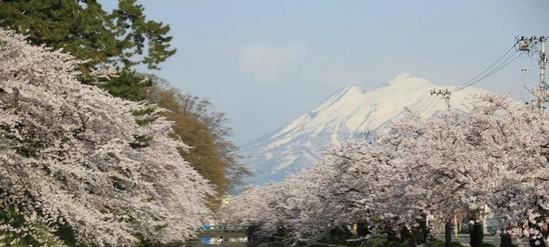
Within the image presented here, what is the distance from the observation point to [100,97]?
23.2 meters

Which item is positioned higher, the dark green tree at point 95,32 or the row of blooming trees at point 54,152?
the dark green tree at point 95,32

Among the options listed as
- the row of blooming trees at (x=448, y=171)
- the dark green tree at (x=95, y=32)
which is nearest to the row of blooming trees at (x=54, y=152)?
the dark green tree at (x=95, y=32)

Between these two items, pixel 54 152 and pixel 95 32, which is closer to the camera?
pixel 54 152

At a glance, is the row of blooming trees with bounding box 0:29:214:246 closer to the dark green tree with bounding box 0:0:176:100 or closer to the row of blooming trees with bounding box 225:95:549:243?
the dark green tree with bounding box 0:0:176:100

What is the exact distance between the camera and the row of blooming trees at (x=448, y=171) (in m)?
24.0

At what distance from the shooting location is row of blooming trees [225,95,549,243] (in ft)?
78.7

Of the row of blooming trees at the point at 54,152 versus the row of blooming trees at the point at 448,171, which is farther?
the row of blooming trees at the point at 448,171

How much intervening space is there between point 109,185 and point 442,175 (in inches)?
468

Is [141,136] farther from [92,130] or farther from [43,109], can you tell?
[43,109]

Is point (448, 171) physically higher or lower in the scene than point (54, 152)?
higher

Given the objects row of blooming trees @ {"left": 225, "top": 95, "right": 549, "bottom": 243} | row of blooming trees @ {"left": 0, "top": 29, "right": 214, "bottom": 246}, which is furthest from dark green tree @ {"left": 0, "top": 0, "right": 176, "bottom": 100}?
row of blooming trees @ {"left": 225, "top": 95, "right": 549, "bottom": 243}

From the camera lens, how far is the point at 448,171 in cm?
2783

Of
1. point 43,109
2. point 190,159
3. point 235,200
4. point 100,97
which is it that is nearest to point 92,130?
point 100,97

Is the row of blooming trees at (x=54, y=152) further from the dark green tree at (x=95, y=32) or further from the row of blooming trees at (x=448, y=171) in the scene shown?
the row of blooming trees at (x=448, y=171)
